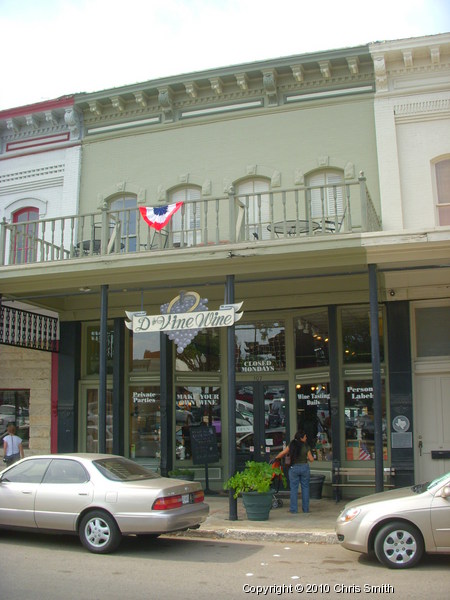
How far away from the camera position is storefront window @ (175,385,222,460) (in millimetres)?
14508

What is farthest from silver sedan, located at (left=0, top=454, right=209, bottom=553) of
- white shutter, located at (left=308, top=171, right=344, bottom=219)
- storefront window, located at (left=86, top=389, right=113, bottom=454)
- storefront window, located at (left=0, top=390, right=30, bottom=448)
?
white shutter, located at (left=308, top=171, right=344, bottom=219)

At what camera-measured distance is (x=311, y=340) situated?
14.0m

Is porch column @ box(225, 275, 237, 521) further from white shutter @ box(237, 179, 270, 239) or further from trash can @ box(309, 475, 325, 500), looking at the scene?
white shutter @ box(237, 179, 270, 239)

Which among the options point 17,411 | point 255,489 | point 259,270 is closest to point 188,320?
point 259,270

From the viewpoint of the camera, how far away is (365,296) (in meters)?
13.3

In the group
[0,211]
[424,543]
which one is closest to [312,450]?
[424,543]

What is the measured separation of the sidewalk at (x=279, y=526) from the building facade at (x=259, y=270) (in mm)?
1766

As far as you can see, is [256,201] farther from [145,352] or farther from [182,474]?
[182,474]

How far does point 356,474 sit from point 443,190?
604cm

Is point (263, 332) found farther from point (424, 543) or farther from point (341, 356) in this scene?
point (424, 543)

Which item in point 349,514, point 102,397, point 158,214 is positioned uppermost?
point 158,214

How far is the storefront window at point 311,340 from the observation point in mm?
13805

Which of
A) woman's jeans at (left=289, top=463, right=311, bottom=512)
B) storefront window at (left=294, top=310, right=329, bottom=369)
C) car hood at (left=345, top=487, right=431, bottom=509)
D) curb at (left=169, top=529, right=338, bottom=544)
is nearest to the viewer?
car hood at (left=345, top=487, right=431, bottom=509)

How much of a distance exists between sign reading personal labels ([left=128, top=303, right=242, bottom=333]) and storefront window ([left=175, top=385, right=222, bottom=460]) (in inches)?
138
